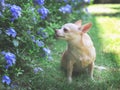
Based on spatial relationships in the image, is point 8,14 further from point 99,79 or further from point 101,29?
point 101,29

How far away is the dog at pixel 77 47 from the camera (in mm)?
4496

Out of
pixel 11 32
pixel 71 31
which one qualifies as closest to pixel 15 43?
pixel 11 32

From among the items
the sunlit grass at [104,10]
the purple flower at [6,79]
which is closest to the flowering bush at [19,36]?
the purple flower at [6,79]

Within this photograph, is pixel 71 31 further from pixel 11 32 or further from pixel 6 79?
pixel 6 79

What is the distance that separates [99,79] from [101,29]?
386 centimetres

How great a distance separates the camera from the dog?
4.50 meters

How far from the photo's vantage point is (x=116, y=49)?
6211 millimetres

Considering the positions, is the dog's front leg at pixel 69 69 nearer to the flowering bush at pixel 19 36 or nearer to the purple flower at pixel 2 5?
the flowering bush at pixel 19 36

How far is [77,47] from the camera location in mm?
4559

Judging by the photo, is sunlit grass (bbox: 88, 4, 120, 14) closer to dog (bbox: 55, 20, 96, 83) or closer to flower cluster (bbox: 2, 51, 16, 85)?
dog (bbox: 55, 20, 96, 83)

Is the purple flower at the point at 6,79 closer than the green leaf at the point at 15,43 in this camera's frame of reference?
Yes

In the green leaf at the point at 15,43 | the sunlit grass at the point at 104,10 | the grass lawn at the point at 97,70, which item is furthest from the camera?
Result: the sunlit grass at the point at 104,10

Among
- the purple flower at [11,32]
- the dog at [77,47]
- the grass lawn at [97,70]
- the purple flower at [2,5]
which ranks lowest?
the grass lawn at [97,70]

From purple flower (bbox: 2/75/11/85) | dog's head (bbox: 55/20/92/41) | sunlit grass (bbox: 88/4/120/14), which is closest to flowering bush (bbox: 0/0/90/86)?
purple flower (bbox: 2/75/11/85)
